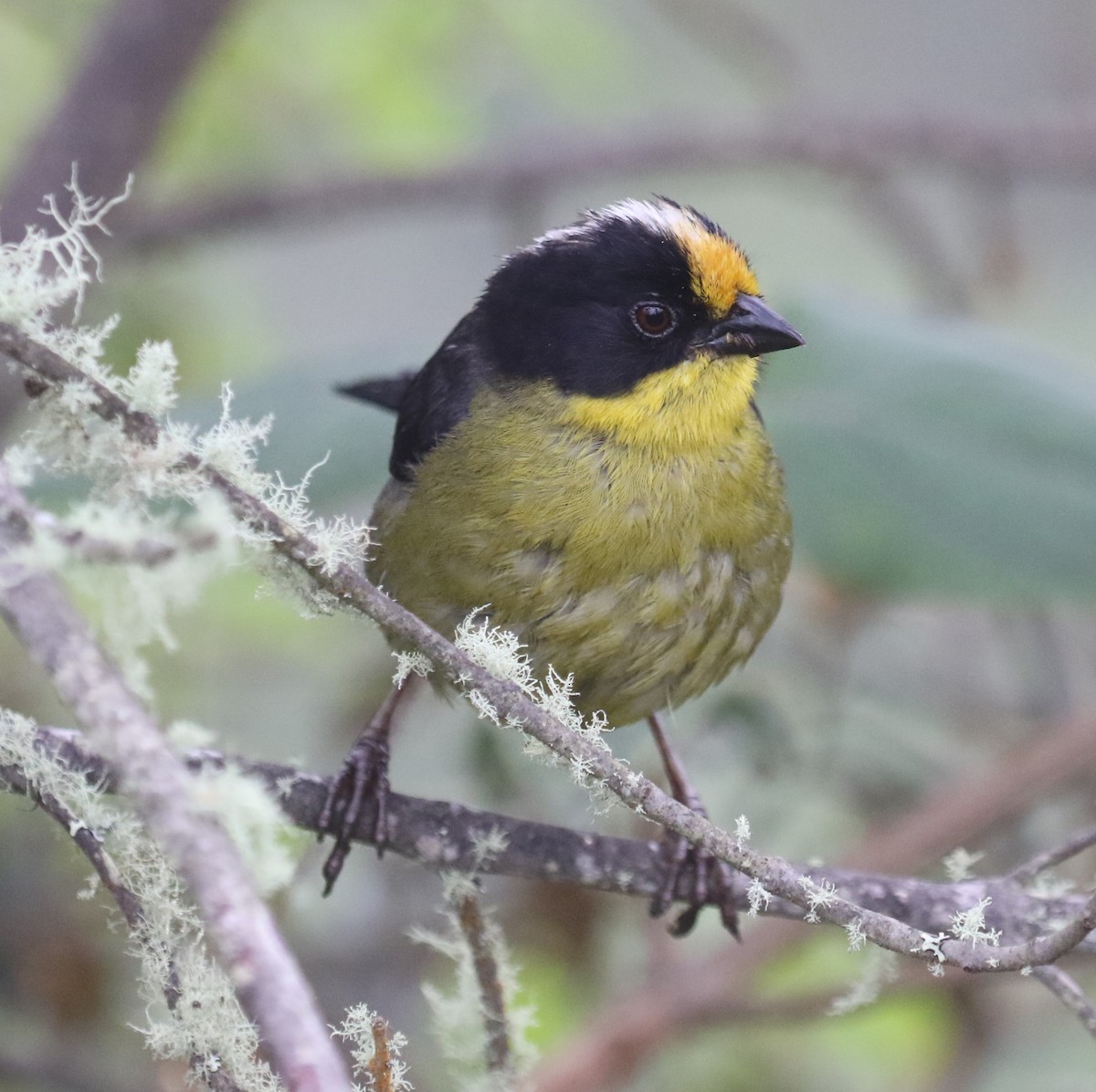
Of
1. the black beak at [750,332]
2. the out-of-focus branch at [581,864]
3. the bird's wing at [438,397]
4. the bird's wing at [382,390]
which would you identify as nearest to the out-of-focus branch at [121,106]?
the bird's wing at [382,390]

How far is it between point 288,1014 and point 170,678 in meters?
3.27

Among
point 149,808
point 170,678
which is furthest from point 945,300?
point 149,808

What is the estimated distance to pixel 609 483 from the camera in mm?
2539

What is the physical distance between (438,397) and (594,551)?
55 centimetres

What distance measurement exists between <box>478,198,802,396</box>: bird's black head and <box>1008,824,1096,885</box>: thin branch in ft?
3.45

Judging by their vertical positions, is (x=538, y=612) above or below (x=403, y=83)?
below

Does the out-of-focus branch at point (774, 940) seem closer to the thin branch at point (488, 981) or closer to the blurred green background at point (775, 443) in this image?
the blurred green background at point (775, 443)

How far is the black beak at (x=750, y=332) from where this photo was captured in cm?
267

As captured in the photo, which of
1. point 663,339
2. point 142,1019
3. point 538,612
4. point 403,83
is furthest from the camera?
point 403,83

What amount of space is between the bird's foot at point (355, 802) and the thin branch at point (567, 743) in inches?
29.2

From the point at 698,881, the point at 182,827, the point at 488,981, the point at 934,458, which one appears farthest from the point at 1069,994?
the point at 934,458

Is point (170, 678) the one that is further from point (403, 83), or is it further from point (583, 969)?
point (403, 83)

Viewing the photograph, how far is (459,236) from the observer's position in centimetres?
764

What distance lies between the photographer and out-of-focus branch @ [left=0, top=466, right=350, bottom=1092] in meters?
0.87
